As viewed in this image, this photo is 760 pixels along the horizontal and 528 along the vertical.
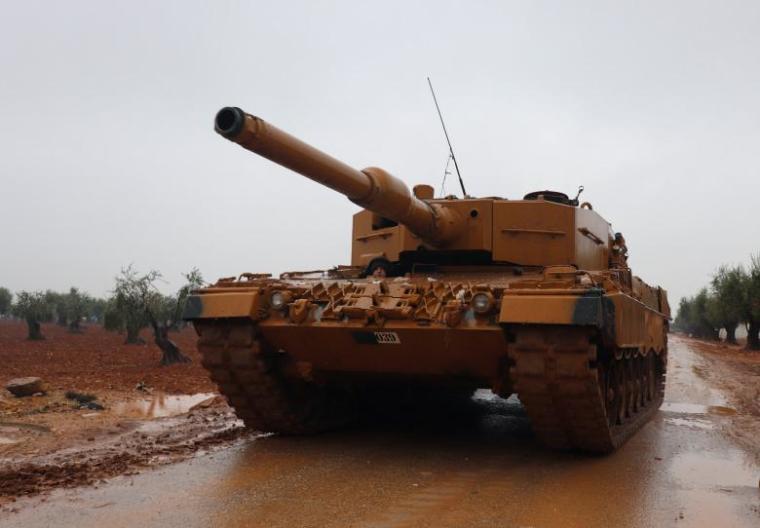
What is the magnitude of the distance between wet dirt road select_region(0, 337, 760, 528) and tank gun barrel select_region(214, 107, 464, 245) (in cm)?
237

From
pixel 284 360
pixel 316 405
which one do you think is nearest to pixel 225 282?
pixel 284 360

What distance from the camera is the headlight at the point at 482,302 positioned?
641 centimetres

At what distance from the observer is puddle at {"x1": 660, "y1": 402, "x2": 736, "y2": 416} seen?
11594mm

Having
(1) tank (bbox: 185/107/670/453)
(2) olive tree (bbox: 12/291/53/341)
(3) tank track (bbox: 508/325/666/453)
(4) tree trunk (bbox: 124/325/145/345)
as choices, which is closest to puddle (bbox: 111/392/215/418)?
(1) tank (bbox: 185/107/670/453)

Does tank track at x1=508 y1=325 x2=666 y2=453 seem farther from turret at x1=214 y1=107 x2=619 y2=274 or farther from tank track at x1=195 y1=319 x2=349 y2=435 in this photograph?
tank track at x1=195 y1=319 x2=349 y2=435

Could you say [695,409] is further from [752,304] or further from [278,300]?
[752,304]

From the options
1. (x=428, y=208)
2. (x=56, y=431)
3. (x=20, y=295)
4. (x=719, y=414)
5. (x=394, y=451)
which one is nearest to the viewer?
(x=394, y=451)

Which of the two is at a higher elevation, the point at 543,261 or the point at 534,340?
the point at 543,261

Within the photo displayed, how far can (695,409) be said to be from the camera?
11984 millimetres

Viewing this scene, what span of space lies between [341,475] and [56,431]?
14.0 feet

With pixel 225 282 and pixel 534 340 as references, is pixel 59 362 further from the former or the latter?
pixel 534 340

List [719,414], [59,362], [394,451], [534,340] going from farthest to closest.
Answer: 1. [59,362]
2. [719,414]
3. [394,451]
4. [534,340]

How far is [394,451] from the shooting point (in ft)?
24.2

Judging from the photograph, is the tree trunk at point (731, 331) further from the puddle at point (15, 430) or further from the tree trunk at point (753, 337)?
the puddle at point (15, 430)
